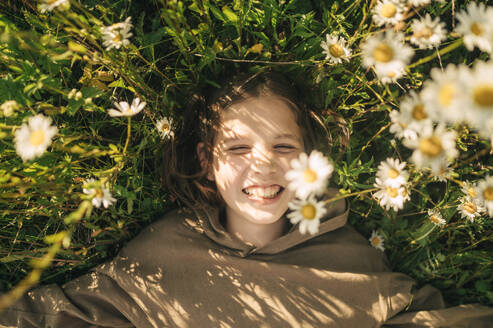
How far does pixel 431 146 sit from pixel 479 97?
0.17 meters

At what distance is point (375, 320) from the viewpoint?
5.70 ft

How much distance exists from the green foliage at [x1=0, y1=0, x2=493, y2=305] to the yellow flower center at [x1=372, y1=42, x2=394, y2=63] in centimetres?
35

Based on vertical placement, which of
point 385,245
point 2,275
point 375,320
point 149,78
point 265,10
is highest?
point 149,78

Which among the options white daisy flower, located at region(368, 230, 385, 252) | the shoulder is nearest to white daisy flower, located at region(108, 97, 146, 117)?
the shoulder

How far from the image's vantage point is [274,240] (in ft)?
5.87

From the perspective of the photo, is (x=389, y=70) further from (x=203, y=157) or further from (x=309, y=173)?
(x=203, y=157)

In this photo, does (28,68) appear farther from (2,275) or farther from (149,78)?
(2,275)

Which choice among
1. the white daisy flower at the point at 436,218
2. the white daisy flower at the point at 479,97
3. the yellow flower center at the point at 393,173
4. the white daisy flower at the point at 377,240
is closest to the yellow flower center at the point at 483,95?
the white daisy flower at the point at 479,97

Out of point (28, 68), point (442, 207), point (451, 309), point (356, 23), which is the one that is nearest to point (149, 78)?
point (28, 68)

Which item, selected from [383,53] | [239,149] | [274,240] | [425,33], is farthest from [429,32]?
[274,240]

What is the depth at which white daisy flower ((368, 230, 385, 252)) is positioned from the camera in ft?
6.49

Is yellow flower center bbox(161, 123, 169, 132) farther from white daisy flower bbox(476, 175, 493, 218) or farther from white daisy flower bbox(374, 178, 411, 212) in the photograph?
white daisy flower bbox(476, 175, 493, 218)

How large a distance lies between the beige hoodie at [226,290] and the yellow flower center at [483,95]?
3.78ft

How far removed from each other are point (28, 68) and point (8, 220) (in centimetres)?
82
